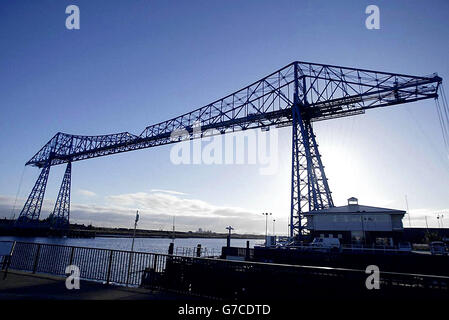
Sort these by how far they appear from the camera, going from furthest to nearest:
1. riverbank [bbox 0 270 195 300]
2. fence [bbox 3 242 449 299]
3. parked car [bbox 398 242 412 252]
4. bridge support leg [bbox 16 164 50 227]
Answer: bridge support leg [bbox 16 164 50 227]
parked car [bbox 398 242 412 252]
riverbank [bbox 0 270 195 300]
fence [bbox 3 242 449 299]

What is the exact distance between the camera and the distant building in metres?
24.0

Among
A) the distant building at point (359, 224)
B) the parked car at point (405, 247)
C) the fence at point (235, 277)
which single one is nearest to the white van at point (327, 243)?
the distant building at point (359, 224)

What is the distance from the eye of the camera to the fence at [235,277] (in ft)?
17.7

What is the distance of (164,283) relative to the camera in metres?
7.72

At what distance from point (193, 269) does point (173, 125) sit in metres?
46.3

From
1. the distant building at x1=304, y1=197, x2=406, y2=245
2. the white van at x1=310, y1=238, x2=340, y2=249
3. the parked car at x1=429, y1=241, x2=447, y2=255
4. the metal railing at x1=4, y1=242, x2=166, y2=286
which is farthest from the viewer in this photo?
the distant building at x1=304, y1=197, x2=406, y2=245

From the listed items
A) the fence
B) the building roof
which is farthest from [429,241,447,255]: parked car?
the fence

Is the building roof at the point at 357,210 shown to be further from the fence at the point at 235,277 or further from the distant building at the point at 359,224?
the fence at the point at 235,277

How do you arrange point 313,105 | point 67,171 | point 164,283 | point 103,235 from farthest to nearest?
point 103,235 < point 67,171 < point 313,105 < point 164,283

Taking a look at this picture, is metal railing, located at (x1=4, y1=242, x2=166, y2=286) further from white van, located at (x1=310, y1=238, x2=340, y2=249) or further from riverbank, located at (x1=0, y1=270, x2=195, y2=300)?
white van, located at (x1=310, y1=238, x2=340, y2=249)

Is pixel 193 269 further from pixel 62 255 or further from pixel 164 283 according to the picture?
pixel 62 255

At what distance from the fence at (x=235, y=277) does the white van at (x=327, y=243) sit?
57.2 feet

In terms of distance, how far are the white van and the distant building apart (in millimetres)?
1639
